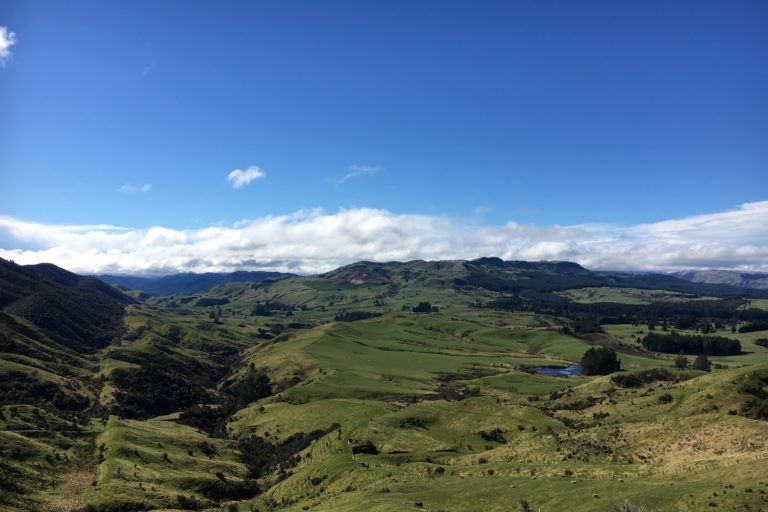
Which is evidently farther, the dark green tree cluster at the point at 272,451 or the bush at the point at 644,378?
the bush at the point at 644,378

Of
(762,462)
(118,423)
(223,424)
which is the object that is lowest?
(223,424)

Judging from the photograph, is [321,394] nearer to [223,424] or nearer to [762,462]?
[223,424]

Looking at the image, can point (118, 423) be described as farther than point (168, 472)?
Yes

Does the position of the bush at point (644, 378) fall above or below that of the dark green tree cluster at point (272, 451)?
above

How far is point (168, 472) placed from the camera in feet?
330

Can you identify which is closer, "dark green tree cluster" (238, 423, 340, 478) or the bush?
"dark green tree cluster" (238, 423, 340, 478)

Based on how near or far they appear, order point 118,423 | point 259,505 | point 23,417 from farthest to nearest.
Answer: point 118,423
point 23,417
point 259,505

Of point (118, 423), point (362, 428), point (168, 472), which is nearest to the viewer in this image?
point (168, 472)

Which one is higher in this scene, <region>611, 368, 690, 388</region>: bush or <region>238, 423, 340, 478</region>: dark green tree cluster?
<region>611, 368, 690, 388</region>: bush

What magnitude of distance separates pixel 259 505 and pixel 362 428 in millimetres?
29258

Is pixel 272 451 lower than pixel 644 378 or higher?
lower

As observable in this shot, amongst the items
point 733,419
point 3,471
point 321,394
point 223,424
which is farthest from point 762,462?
point 223,424

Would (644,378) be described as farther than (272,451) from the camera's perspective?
Yes

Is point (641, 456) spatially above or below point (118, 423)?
above
